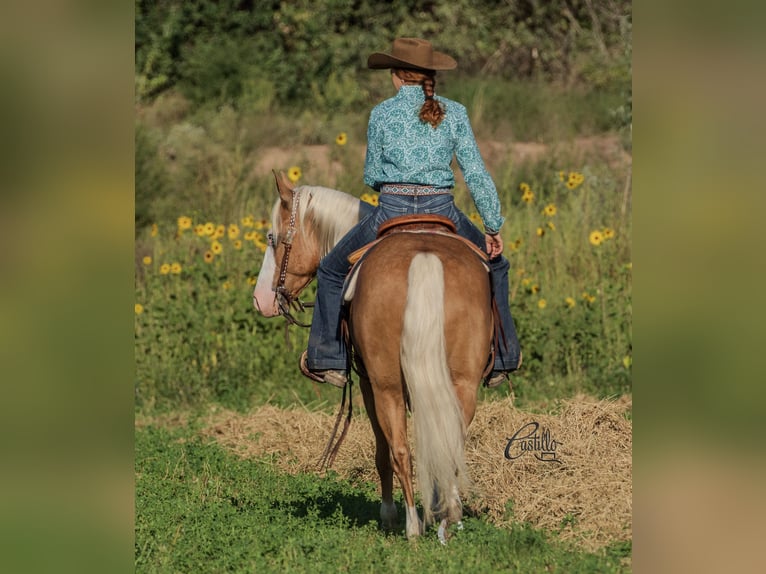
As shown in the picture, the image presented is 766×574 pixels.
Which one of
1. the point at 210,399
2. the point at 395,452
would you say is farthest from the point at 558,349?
the point at 395,452

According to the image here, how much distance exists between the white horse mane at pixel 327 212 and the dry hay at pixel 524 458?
1733 mm

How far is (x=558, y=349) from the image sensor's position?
11320 millimetres

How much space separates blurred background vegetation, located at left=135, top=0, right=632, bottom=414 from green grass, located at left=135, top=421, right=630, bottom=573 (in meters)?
2.91

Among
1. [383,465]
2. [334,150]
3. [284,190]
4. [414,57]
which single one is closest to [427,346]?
[383,465]

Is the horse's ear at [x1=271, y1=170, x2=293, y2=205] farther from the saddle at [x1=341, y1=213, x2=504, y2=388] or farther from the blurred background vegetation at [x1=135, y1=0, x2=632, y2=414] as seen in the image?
the blurred background vegetation at [x1=135, y1=0, x2=632, y2=414]

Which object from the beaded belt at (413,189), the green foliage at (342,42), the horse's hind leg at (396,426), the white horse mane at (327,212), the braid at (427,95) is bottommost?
the horse's hind leg at (396,426)

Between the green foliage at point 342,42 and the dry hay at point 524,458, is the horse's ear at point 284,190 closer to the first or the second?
the dry hay at point 524,458

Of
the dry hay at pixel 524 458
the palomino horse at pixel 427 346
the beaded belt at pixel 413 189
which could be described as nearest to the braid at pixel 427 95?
the beaded belt at pixel 413 189

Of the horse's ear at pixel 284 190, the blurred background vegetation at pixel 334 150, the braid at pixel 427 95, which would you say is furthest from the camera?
the blurred background vegetation at pixel 334 150

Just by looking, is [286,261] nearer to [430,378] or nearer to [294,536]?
[294,536]

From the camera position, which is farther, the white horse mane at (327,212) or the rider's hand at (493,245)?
the white horse mane at (327,212)

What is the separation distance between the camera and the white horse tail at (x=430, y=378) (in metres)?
5.52

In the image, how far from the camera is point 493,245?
6.52 m
